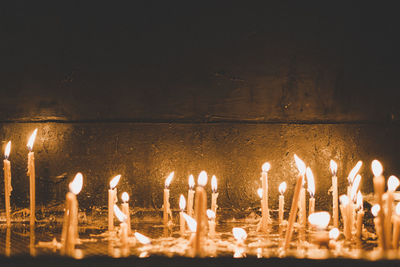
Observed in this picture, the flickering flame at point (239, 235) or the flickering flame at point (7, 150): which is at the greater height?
the flickering flame at point (7, 150)

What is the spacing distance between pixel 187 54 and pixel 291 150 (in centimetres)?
110

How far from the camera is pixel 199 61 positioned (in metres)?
3.32

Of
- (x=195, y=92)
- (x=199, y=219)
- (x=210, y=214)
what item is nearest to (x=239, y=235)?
(x=210, y=214)

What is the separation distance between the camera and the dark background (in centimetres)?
329

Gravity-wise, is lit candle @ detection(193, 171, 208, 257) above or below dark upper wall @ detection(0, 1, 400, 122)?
below

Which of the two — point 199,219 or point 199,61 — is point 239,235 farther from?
point 199,61

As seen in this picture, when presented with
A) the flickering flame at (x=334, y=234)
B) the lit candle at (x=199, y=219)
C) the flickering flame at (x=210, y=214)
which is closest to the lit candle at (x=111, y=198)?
the flickering flame at (x=210, y=214)

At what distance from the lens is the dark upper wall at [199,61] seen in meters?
3.29

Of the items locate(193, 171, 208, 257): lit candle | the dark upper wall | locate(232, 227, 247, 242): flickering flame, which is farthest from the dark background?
locate(193, 171, 208, 257): lit candle

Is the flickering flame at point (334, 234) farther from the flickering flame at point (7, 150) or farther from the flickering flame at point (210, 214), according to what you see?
the flickering flame at point (7, 150)

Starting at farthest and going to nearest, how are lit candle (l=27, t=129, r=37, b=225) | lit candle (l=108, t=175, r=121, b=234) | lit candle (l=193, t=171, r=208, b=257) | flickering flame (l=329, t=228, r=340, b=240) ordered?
lit candle (l=27, t=129, r=37, b=225), lit candle (l=108, t=175, r=121, b=234), flickering flame (l=329, t=228, r=340, b=240), lit candle (l=193, t=171, r=208, b=257)

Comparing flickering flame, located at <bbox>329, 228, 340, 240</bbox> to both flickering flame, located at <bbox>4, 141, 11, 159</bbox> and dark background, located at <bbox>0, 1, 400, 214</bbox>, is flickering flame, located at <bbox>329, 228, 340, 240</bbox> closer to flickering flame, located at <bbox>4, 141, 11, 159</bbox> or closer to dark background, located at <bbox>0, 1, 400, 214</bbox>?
dark background, located at <bbox>0, 1, 400, 214</bbox>

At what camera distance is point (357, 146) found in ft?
11.0

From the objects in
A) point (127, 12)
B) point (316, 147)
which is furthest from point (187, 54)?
point (316, 147)
